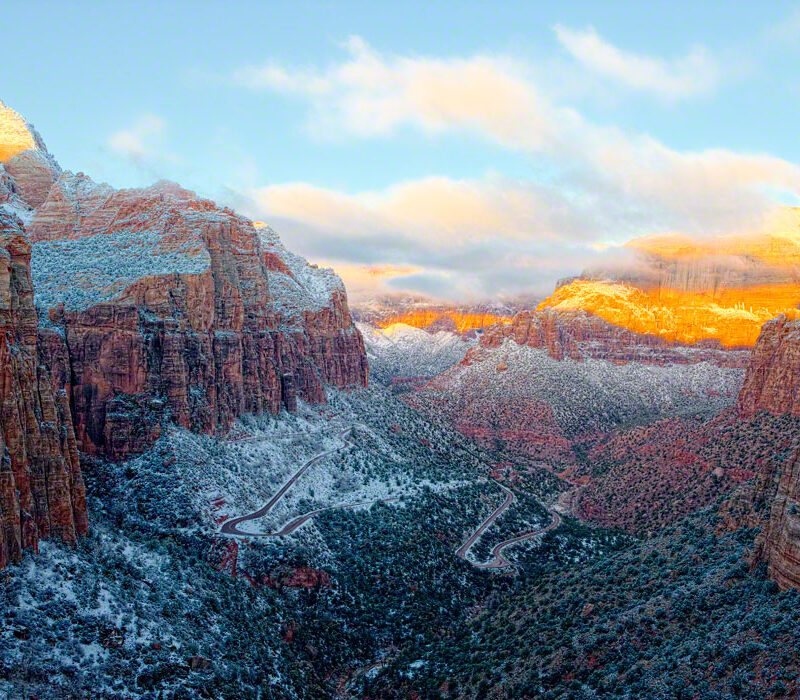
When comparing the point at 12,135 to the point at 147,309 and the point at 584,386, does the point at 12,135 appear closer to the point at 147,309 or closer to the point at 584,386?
the point at 147,309

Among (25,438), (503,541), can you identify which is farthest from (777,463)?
(25,438)

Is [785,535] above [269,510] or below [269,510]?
above

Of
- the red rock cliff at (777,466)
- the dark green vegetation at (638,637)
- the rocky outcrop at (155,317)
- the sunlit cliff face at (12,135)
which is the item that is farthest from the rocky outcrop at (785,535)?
the sunlit cliff face at (12,135)

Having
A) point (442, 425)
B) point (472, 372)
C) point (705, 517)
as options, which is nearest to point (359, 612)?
point (705, 517)

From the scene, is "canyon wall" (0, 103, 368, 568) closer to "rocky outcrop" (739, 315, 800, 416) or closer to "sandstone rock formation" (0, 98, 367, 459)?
"sandstone rock formation" (0, 98, 367, 459)

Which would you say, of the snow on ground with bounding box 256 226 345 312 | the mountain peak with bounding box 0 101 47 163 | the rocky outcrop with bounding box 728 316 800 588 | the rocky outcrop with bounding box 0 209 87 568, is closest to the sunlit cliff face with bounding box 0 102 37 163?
the mountain peak with bounding box 0 101 47 163
